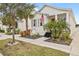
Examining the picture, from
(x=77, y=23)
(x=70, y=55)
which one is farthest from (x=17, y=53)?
(x=77, y=23)

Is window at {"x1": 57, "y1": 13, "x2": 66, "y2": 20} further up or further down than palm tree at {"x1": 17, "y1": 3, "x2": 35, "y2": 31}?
further down

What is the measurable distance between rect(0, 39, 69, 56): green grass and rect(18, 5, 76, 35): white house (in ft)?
0.64

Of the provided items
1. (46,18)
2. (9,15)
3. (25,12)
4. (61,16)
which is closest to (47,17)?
(46,18)

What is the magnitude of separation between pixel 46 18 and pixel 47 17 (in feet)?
0.06

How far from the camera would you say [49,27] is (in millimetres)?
2625

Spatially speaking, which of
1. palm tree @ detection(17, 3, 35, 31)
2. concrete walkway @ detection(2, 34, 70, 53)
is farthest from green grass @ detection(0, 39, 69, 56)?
palm tree @ detection(17, 3, 35, 31)

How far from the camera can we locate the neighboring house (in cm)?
260

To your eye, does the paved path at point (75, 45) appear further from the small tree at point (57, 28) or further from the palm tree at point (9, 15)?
the palm tree at point (9, 15)

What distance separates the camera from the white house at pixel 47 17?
260 centimetres

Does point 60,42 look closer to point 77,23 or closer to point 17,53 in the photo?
point 77,23

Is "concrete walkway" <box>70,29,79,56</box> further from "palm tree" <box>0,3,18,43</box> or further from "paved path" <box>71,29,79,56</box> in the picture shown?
"palm tree" <box>0,3,18,43</box>


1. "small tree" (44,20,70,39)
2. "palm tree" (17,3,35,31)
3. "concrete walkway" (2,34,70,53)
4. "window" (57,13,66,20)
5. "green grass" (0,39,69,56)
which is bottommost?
"green grass" (0,39,69,56)

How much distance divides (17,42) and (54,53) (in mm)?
473

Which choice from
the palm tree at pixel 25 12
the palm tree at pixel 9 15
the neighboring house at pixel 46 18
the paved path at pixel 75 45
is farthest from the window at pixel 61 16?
the palm tree at pixel 9 15
